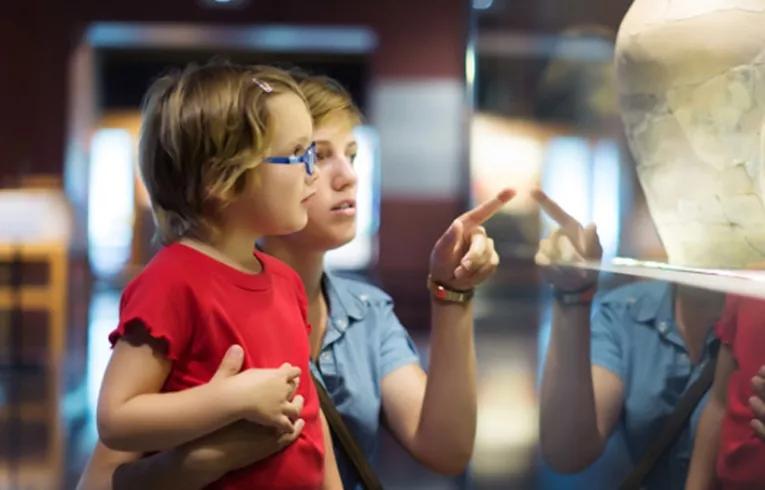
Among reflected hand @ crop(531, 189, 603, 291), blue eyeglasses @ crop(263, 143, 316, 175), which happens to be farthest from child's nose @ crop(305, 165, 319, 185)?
reflected hand @ crop(531, 189, 603, 291)

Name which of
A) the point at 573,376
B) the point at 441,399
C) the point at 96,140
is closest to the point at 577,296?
the point at 573,376

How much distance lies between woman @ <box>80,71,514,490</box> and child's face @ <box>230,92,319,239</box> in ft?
0.51

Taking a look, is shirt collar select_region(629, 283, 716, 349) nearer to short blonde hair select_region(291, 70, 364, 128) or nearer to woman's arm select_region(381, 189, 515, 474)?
woman's arm select_region(381, 189, 515, 474)

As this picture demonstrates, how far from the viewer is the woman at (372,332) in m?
0.92

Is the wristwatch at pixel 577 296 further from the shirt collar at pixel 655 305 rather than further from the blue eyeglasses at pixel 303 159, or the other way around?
the blue eyeglasses at pixel 303 159

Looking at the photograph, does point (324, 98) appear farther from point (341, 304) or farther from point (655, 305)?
point (655, 305)

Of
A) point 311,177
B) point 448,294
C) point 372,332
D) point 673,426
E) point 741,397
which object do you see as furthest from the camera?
point 372,332

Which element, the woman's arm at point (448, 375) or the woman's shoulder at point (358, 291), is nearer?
the woman's arm at point (448, 375)

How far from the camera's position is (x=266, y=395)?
0.72 meters

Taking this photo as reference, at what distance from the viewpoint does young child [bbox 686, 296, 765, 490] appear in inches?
22.5

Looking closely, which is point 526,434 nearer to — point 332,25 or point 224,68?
point 224,68

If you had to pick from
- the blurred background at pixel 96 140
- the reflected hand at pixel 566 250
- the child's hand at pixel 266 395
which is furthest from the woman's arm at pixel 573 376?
the blurred background at pixel 96 140

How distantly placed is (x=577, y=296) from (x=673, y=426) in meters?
0.21

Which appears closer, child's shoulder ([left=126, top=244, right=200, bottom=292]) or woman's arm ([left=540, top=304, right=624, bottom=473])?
child's shoulder ([left=126, top=244, right=200, bottom=292])
